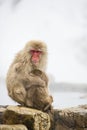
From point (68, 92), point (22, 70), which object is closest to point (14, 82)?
point (22, 70)

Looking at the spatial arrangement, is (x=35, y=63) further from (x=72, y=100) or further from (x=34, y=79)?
(x=72, y=100)

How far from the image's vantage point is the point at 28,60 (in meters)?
7.25

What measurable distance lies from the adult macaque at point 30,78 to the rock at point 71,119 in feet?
0.77

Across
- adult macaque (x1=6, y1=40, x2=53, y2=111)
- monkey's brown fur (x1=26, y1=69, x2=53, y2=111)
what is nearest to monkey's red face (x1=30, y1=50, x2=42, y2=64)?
adult macaque (x1=6, y1=40, x2=53, y2=111)

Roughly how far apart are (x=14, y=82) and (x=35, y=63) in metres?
0.43

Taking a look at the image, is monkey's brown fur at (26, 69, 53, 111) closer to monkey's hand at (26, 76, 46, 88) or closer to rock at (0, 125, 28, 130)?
monkey's hand at (26, 76, 46, 88)

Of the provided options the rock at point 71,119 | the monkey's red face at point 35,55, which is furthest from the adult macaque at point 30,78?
the rock at point 71,119

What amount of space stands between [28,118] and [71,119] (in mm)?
793

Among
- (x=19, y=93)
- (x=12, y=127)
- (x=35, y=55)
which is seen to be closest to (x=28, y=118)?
(x=12, y=127)

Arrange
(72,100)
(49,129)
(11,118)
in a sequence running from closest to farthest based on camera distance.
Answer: (11,118) < (49,129) < (72,100)

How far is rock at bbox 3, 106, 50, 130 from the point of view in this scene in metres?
6.49

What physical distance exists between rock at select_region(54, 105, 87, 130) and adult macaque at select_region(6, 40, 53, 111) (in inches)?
9.3

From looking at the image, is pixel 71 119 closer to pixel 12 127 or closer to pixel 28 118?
pixel 28 118

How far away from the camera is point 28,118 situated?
21.3 feet
